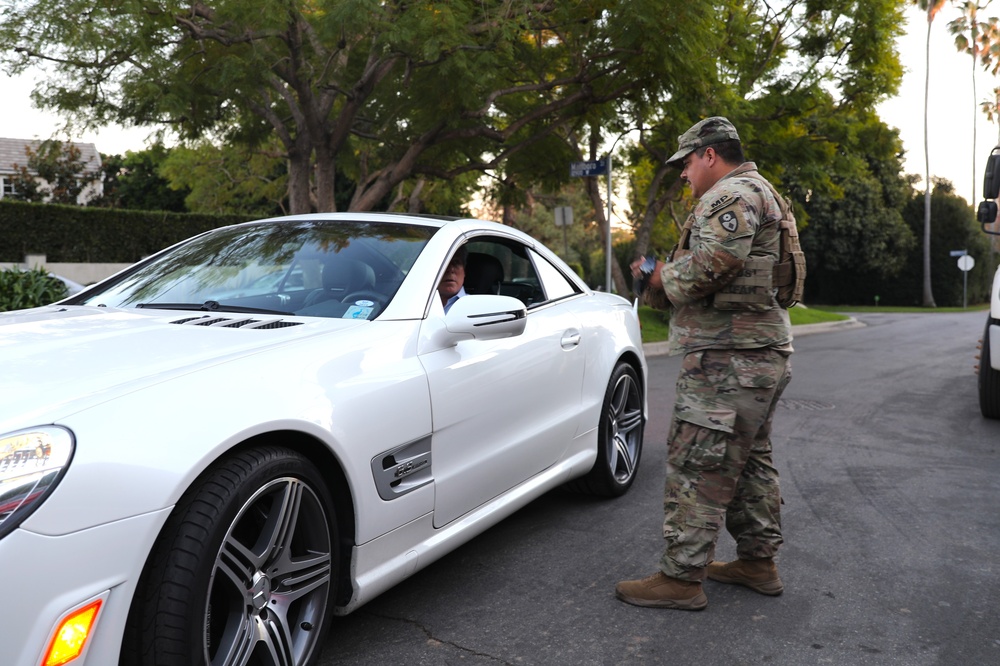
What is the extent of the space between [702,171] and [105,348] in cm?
223

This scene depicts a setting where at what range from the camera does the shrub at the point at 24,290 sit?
8.37 meters

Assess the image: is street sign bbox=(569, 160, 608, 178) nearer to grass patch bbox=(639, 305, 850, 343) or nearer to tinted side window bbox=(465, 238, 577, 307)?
grass patch bbox=(639, 305, 850, 343)

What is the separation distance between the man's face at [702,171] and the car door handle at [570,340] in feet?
3.38

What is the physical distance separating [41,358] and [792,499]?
13.1ft

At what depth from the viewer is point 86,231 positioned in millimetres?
21953

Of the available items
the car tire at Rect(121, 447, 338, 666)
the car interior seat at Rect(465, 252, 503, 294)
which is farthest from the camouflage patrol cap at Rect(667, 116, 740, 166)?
the car tire at Rect(121, 447, 338, 666)

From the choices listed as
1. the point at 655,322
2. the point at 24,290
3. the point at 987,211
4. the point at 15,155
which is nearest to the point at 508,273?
the point at 987,211

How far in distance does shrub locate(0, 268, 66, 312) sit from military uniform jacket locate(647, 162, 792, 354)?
6.92 metres

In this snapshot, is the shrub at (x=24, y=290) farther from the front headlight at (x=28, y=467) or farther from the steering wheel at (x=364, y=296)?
the front headlight at (x=28, y=467)

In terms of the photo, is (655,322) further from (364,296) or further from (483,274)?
(364,296)

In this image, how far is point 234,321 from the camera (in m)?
3.17

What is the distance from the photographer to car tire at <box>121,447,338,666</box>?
2160 millimetres

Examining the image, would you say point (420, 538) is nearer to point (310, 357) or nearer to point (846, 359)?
point (310, 357)

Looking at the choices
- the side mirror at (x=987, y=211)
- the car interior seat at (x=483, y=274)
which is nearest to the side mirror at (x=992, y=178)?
the side mirror at (x=987, y=211)
